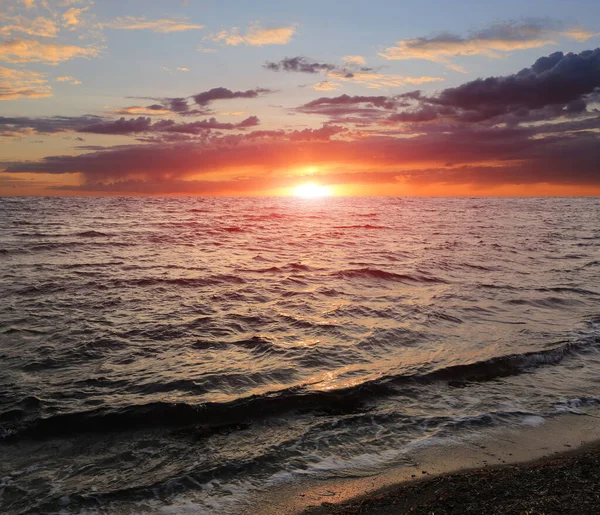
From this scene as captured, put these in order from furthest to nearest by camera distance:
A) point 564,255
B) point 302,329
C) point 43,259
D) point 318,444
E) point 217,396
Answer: point 564,255
point 43,259
point 302,329
point 217,396
point 318,444

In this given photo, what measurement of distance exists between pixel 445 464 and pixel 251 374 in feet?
14.9

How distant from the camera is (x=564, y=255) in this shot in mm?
28875

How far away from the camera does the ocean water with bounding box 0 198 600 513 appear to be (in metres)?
6.30

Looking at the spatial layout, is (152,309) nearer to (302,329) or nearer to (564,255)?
(302,329)

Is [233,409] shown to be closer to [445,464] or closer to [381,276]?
[445,464]

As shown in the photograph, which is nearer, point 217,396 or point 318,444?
point 318,444

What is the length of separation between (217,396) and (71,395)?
2858 mm

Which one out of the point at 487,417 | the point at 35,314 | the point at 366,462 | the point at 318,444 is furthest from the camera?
the point at 35,314

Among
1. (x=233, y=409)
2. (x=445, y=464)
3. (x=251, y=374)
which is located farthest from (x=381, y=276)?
(x=445, y=464)

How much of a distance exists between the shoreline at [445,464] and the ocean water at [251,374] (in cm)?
23

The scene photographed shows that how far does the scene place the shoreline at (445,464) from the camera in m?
5.47

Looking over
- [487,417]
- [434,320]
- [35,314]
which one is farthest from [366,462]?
[35,314]

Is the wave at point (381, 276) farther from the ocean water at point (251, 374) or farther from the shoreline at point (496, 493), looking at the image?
the shoreline at point (496, 493)

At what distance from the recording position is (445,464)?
6.35 m
